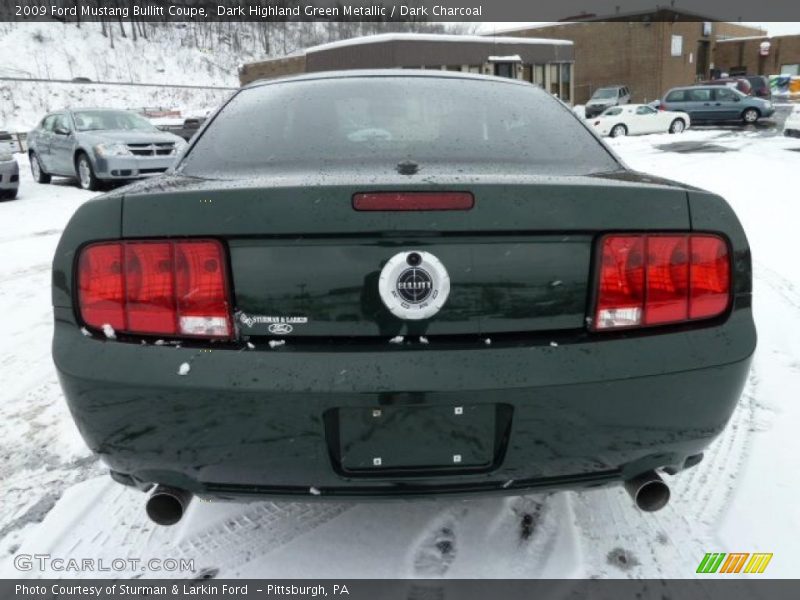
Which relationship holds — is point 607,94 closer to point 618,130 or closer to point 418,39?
point 418,39

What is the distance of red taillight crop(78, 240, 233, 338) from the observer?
1596 mm

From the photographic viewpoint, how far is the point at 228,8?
52.2 metres

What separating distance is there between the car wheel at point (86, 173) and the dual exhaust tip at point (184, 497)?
10689 millimetres

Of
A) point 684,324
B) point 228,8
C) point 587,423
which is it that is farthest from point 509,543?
point 228,8

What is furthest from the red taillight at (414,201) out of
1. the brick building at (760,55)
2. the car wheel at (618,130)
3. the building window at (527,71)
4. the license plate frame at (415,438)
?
the brick building at (760,55)

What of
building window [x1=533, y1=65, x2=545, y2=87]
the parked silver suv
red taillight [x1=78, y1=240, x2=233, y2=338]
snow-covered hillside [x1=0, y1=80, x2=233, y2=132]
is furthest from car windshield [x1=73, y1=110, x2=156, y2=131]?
building window [x1=533, y1=65, x2=545, y2=87]

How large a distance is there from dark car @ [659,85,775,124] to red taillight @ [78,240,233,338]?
2570 cm

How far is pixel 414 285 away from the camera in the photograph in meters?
1.56

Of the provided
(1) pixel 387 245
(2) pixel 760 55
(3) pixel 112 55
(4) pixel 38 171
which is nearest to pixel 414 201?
(1) pixel 387 245

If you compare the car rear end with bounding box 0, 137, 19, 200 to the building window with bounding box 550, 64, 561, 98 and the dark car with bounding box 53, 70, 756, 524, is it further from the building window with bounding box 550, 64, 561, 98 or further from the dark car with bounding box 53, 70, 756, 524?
the building window with bounding box 550, 64, 561, 98

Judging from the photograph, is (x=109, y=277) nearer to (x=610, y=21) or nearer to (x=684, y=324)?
(x=684, y=324)

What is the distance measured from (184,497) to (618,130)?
2270 centimetres

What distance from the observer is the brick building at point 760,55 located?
5100cm

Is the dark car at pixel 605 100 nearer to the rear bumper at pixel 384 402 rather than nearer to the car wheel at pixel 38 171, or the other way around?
the car wheel at pixel 38 171
